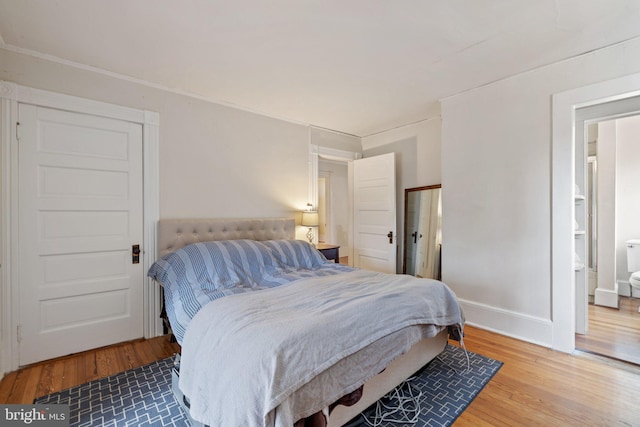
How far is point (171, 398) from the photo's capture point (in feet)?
6.29

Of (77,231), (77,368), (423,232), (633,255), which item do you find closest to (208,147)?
(77,231)

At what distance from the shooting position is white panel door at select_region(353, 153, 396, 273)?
4.21 meters

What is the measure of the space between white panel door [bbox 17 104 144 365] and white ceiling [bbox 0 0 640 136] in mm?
633

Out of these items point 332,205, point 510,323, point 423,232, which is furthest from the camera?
point 332,205

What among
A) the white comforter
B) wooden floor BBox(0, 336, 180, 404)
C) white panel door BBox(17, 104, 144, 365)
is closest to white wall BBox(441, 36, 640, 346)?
the white comforter

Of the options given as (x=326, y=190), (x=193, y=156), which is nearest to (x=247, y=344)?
(x=193, y=156)

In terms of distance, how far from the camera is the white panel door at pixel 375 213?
13.8 ft

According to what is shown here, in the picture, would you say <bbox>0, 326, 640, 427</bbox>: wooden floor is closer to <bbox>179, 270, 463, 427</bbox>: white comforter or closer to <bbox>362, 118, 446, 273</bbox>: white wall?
<bbox>179, 270, 463, 427</bbox>: white comforter

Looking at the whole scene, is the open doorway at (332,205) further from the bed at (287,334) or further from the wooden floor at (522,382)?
the wooden floor at (522,382)

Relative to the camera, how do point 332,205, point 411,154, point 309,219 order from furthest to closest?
point 332,205 → point 411,154 → point 309,219

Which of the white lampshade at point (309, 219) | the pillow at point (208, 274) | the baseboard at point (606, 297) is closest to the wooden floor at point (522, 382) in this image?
the pillow at point (208, 274)

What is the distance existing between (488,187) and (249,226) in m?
2.64

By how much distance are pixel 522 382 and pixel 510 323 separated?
0.85m

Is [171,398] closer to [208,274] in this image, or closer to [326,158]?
[208,274]
